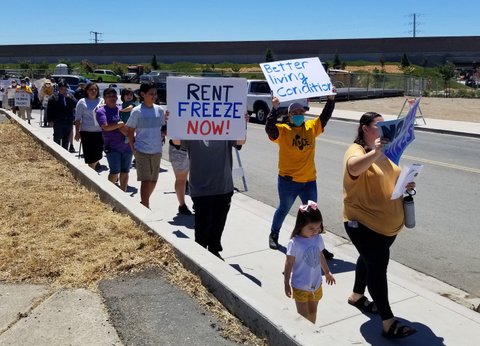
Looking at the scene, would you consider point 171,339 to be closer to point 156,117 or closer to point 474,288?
point 474,288

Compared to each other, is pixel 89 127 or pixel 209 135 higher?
pixel 209 135

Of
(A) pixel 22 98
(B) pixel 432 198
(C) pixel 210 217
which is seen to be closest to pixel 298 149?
(C) pixel 210 217

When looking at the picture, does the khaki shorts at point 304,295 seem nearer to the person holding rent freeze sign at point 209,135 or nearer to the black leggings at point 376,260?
the black leggings at point 376,260

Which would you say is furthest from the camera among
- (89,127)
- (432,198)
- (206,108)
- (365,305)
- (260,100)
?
(260,100)

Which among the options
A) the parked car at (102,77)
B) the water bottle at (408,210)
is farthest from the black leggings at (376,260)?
the parked car at (102,77)

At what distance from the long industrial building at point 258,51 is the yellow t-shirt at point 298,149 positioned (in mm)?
78270

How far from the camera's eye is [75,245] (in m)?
5.43

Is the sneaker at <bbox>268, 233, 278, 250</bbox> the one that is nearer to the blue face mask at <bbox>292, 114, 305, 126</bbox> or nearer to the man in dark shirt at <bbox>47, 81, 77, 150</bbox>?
the blue face mask at <bbox>292, 114, 305, 126</bbox>

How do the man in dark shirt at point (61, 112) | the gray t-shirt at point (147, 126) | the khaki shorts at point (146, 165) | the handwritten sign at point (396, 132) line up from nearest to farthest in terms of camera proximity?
the handwritten sign at point (396, 132), the gray t-shirt at point (147, 126), the khaki shorts at point (146, 165), the man in dark shirt at point (61, 112)

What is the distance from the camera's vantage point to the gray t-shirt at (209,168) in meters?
5.11

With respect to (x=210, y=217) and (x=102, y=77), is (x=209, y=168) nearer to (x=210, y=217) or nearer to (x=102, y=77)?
(x=210, y=217)

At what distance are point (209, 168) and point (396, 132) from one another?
1.78 metres

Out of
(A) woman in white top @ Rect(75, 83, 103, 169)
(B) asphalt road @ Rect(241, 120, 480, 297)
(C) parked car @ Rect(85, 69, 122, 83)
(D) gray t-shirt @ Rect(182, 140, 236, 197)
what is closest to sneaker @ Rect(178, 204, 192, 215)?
(B) asphalt road @ Rect(241, 120, 480, 297)

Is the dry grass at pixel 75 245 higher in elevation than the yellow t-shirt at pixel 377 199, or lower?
lower
